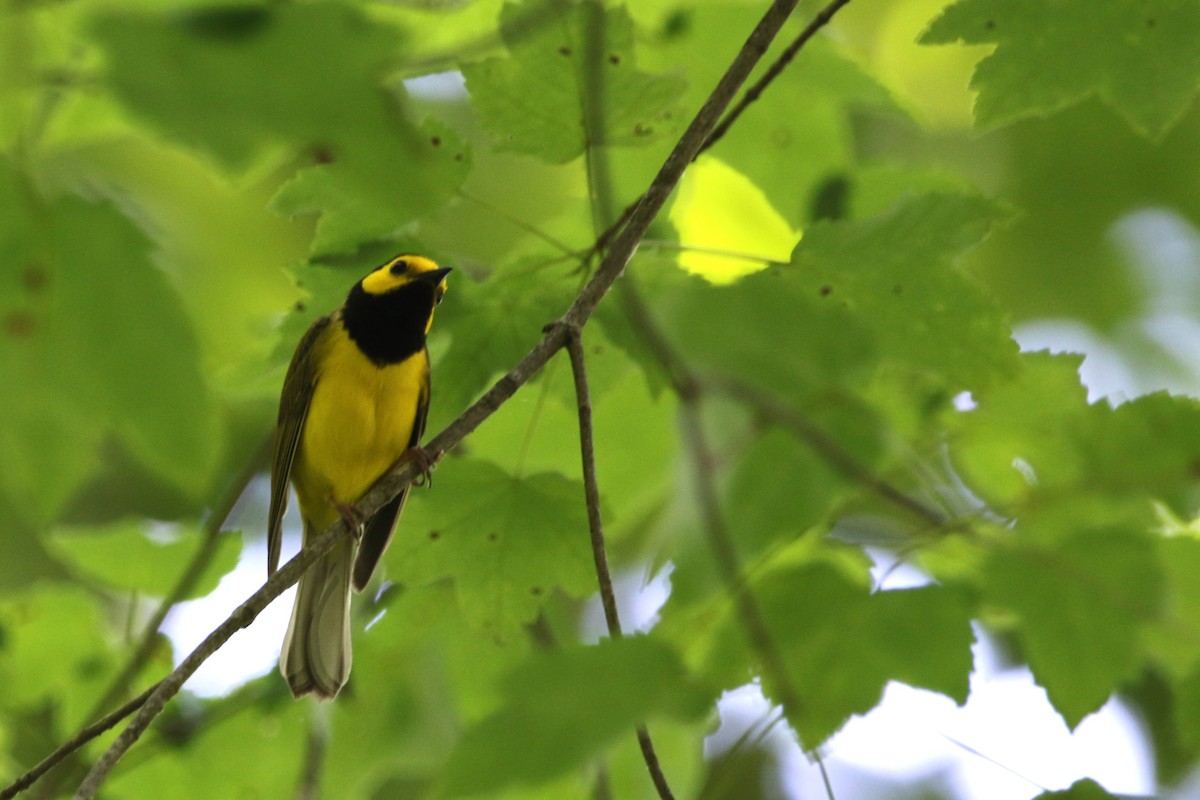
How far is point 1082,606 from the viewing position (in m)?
2.71

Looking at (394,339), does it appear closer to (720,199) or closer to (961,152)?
(720,199)

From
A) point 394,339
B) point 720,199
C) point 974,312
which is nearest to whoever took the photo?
point 974,312

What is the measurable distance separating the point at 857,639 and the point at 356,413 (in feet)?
8.72

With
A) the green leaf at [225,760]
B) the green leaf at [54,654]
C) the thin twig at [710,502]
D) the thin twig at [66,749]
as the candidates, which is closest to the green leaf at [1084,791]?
the thin twig at [710,502]

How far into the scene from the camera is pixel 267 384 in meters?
3.69

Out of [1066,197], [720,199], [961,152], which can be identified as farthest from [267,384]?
[1066,197]

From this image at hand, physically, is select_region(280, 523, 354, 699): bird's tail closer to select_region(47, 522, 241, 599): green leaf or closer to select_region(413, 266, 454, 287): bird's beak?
select_region(47, 522, 241, 599): green leaf

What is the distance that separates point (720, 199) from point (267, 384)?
1.64 meters

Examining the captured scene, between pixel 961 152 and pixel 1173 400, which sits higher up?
pixel 961 152

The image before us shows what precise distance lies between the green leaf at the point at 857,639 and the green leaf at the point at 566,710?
84 cm

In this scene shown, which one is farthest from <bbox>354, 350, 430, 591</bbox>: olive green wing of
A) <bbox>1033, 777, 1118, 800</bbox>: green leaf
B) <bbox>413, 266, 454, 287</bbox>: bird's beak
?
<bbox>1033, 777, 1118, 800</bbox>: green leaf

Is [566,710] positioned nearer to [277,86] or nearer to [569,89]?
[277,86]

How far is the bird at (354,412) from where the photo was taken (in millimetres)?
4512

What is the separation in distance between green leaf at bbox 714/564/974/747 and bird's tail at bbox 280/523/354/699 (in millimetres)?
1796
